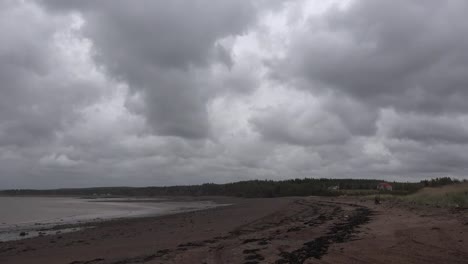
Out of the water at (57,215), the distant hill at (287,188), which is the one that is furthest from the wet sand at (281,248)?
the distant hill at (287,188)

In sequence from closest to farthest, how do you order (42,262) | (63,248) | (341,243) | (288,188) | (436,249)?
→ (436,249) → (341,243) → (42,262) → (63,248) → (288,188)

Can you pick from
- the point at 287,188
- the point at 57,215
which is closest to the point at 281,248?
the point at 57,215

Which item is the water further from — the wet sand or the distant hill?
the distant hill

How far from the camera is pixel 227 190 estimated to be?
15638 cm

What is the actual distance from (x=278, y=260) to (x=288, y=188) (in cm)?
11368

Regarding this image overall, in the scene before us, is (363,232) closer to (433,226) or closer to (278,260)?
(433,226)

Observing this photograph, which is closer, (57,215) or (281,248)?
(281,248)

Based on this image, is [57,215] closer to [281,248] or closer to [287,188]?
[281,248]

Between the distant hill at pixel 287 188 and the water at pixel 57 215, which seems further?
the distant hill at pixel 287 188

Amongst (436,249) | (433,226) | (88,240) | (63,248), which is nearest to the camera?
(436,249)

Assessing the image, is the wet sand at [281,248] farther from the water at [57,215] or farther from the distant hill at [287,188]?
the distant hill at [287,188]

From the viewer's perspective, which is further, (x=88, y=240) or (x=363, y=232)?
(x=88, y=240)

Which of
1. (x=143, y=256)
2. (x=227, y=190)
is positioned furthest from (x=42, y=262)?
(x=227, y=190)

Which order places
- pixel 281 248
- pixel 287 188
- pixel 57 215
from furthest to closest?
pixel 287 188, pixel 57 215, pixel 281 248
